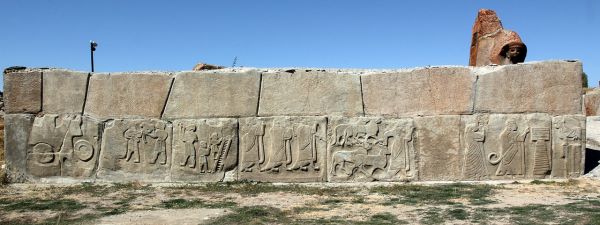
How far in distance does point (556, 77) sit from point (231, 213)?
14.2ft

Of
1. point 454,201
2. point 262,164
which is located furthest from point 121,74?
point 454,201

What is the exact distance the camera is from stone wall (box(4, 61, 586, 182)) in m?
6.38

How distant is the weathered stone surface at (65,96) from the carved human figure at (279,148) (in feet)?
8.04

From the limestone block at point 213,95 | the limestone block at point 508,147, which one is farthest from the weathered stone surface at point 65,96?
the limestone block at point 508,147

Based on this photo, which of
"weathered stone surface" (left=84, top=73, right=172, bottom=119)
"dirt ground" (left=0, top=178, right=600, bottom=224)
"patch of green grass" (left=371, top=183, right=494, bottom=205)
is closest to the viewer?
"dirt ground" (left=0, top=178, right=600, bottom=224)

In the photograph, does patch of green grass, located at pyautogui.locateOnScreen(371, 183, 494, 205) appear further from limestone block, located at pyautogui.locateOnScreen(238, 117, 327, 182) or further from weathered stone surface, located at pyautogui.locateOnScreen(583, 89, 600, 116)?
weathered stone surface, located at pyautogui.locateOnScreen(583, 89, 600, 116)

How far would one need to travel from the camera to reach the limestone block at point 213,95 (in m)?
6.53

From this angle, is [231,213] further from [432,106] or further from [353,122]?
[432,106]

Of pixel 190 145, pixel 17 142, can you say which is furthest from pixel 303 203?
pixel 17 142

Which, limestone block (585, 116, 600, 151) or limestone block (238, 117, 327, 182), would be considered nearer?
limestone block (238, 117, 327, 182)

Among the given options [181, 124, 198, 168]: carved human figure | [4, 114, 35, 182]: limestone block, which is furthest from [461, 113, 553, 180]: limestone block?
[4, 114, 35, 182]: limestone block

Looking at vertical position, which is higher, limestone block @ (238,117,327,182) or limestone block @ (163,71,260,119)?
limestone block @ (163,71,260,119)

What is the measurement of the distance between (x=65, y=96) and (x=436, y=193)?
15.2 ft

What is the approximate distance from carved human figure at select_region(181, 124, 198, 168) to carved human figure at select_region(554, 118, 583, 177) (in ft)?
14.5
